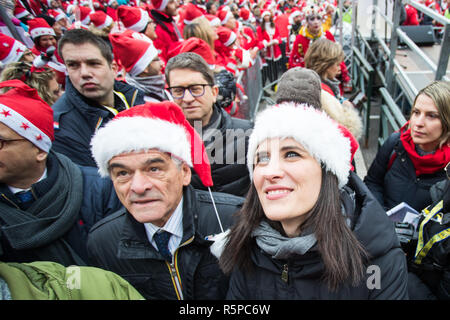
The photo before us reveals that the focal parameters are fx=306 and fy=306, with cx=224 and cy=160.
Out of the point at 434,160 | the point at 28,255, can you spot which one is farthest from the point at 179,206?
the point at 434,160

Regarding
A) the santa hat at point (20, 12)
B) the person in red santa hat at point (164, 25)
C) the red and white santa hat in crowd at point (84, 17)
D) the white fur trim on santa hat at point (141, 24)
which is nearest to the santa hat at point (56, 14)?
the red and white santa hat in crowd at point (84, 17)

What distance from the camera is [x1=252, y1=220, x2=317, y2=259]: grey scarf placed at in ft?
3.96

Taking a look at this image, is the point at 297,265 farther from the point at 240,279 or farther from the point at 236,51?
the point at 236,51

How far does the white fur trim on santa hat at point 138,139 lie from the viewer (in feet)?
4.93

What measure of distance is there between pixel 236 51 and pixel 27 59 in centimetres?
320

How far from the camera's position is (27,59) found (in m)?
4.13

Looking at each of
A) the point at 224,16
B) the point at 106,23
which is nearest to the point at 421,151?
the point at 106,23

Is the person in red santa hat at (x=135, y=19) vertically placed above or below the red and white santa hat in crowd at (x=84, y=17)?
below

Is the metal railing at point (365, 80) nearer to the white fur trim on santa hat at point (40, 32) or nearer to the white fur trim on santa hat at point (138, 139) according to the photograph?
the white fur trim on santa hat at point (138, 139)

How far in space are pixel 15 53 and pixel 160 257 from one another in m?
3.88

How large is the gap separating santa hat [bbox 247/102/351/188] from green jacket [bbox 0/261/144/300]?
34.4 inches

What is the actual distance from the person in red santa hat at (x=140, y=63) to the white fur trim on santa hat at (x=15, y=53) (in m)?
1.73

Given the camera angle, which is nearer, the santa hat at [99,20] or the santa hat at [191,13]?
the santa hat at [99,20]

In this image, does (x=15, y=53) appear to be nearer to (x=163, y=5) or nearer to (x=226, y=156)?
(x=163, y=5)
